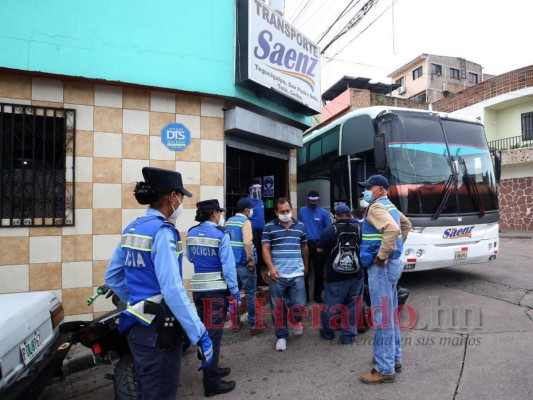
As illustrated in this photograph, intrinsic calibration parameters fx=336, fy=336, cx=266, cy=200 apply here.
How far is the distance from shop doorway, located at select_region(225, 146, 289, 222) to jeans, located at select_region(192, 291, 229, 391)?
3.42 m

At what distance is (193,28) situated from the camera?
4988 mm

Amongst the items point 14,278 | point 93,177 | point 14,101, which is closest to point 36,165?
point 93,177

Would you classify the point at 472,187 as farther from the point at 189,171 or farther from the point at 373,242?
the point at 189,171

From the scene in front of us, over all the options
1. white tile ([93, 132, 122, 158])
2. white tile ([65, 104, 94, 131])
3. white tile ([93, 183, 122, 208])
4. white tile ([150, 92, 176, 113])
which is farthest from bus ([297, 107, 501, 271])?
white tile ([65, 104, 94, 131])

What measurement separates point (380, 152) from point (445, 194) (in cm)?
127

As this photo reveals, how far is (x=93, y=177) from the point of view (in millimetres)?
4488

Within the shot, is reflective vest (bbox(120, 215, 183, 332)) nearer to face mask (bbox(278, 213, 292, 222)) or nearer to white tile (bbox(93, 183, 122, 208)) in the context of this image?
face mask (bbox(278, 213, 292, 222))

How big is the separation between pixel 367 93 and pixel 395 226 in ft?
61.2

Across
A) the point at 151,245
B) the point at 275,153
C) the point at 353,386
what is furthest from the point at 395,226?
the point at 275,153

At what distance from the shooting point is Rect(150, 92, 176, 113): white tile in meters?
4.85

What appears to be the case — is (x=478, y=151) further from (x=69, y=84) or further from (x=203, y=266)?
(x=69, y=84)

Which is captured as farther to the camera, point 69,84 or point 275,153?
point 275,153

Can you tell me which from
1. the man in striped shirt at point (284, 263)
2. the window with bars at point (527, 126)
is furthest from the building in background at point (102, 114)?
the window with bars at point (527, 126)

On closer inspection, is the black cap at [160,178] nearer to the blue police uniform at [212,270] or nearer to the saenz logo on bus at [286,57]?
the blue police uniform at [212,270]
